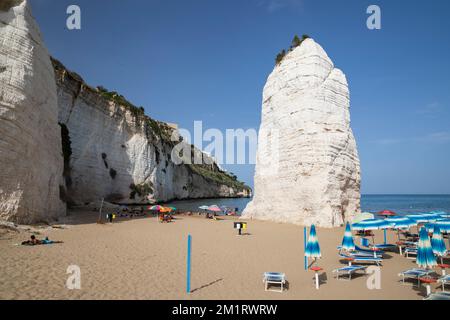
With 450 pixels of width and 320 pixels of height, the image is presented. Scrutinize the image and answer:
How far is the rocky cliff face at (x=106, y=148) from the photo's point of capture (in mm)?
33312

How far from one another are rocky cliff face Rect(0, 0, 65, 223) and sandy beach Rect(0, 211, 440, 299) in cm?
218

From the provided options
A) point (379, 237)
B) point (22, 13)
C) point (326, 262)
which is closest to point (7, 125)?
point (22, 13)

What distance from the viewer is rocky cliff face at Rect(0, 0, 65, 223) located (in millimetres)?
14555

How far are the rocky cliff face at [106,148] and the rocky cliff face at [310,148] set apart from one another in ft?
67.1

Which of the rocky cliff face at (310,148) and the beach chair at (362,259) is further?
the rocky cliff face at (310,148)

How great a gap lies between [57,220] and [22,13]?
12948 mm

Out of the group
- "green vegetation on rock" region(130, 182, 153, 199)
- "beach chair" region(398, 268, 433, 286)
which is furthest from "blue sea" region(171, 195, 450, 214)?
"beach chair" region(398, 268, 433, 286)

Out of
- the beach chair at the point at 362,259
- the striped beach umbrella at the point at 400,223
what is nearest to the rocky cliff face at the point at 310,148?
the striped beach umbrella at the point at 400,223

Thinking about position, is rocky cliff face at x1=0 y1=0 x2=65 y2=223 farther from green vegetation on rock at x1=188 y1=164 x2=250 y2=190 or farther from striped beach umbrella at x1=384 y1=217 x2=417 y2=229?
green vegetation on rock at x1=188 y1=164 x2=250 y2=190

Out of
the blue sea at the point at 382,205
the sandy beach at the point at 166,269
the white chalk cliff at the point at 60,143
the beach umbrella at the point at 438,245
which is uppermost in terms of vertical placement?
the white chalk cliff at the point at 60,143

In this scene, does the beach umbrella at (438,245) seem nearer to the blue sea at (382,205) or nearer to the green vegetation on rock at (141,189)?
the blue sea at (382,205)

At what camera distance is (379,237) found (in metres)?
18.2

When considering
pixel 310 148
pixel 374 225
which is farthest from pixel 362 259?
pixel 310 148
